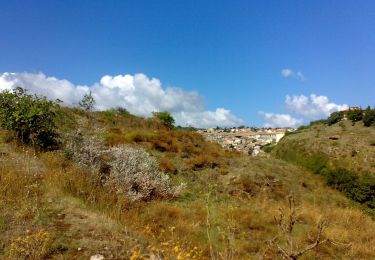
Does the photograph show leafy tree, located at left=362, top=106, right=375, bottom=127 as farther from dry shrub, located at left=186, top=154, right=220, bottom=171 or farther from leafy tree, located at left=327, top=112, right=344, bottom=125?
dry shrub, located at left=186, top=154, right=220, bottom=171

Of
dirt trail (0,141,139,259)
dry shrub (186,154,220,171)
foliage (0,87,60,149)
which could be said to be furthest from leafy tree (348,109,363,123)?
dirt trail (0,141,139,259)

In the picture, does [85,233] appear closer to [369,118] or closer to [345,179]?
[345,179]

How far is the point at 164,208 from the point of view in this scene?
7234 mm

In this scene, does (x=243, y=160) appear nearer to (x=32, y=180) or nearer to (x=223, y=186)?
(x=223, y=186)

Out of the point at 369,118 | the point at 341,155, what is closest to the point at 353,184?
the point at 341,155

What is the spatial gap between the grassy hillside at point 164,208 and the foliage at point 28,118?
0.99 ft

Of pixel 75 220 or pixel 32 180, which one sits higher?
pixel 32 180

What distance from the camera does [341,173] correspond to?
44.1 feet

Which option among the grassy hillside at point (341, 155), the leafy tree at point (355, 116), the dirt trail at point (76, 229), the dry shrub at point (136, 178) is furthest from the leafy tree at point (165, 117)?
the dirt trail at point (76, 229)

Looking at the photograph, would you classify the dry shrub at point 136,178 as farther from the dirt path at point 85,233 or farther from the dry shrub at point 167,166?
the dirt path at point 85,233

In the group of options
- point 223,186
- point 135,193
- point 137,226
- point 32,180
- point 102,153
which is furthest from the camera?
point 223,186

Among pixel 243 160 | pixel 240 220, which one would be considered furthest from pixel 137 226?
pixel 243 160

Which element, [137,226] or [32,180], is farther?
[32,180]

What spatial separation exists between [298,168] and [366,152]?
3568 millimetres
